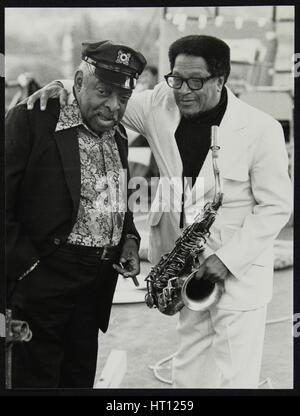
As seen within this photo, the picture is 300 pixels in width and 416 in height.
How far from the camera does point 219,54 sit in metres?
4.16

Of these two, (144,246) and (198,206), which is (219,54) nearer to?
(198,206)

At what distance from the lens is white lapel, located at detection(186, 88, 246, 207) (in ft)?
13.6

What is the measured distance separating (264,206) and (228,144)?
43 cm

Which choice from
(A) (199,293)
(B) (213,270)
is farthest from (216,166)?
(A) (199,293)

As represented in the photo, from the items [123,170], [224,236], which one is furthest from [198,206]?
[123,170]

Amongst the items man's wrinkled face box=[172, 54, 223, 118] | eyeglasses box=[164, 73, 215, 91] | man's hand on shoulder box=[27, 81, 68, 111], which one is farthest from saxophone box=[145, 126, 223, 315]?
man's hand on shoulder box=[27, 81, 68, 111]

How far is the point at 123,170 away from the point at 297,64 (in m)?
1.24

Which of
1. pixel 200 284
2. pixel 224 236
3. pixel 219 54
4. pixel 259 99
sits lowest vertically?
pixel 200 284

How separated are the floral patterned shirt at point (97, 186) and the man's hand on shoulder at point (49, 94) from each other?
0.04m

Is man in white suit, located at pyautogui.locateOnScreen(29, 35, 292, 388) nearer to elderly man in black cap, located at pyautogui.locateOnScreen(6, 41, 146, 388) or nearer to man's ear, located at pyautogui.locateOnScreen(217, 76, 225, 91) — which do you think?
man's ear, located at pyautogui.locateOnScreen(217, 76, 225, 91)

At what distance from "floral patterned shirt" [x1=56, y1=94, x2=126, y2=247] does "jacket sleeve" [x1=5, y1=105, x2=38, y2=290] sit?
21cm

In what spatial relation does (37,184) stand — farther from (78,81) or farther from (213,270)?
(213,270)

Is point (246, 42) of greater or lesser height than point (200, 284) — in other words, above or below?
above

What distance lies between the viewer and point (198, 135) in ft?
13.7
